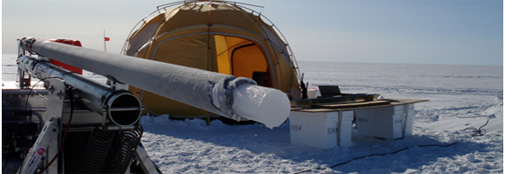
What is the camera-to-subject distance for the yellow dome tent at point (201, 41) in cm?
949

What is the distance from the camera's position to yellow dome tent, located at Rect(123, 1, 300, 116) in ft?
31.1

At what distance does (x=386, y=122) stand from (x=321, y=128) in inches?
66.1

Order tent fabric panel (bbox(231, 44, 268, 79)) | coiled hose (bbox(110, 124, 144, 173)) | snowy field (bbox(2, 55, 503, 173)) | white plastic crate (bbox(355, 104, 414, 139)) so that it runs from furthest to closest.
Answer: tent fabric panel (bbox(231, 44, 268, 79)) → white plastic crate (bbox(355, 104, 414, 139)) → snowy field (bbox(2, 55, 503, 173)) → coiled hose (bbox(110, 124, 144, 173))

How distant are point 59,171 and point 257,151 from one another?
4068 millimetres

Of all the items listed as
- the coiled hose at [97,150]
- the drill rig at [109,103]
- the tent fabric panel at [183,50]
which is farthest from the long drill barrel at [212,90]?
the tent fabric panel at [183,50]

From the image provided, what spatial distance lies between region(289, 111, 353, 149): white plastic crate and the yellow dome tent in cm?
264

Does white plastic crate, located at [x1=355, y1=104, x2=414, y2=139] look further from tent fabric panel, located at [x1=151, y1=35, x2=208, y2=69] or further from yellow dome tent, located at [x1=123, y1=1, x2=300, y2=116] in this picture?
tent fabric panel, located at [x1=151, y1=35, x2=208, y2=69]

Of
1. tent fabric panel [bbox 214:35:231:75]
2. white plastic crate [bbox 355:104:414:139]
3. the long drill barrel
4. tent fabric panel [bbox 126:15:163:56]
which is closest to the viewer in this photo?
the long drill barrel

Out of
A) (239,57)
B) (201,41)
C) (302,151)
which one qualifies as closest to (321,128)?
(302,151)

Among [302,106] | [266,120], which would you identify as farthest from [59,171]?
[302,106]

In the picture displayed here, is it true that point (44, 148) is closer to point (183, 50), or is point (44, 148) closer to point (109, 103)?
point (109, 103)

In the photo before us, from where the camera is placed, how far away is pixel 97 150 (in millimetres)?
2824

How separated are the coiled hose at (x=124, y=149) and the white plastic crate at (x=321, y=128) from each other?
13.6 ft

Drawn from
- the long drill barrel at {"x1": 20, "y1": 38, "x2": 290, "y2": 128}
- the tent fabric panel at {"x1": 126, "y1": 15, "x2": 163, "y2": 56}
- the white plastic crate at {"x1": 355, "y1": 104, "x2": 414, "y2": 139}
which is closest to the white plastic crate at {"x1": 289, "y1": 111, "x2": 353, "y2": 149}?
the white plastic crate at {"x1": 355, "y1": 104, "x2": 414, "y2": 139}
